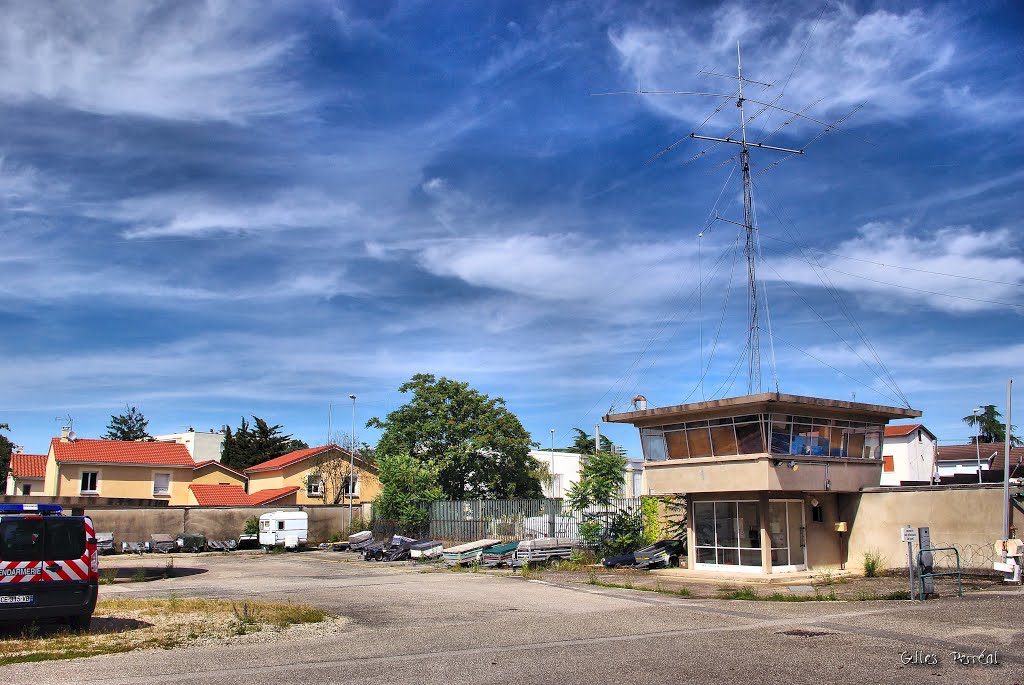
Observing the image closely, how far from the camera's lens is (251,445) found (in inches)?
3199

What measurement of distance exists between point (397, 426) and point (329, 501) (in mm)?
12243

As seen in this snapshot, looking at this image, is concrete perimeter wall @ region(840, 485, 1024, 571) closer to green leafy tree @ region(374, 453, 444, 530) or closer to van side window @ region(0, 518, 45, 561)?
green leafy tree @ region(374, 453, 444, 530)

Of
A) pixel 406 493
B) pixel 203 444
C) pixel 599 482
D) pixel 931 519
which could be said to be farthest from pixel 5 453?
pixel 931 519

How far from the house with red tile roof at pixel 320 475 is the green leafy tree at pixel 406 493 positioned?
15.8 meters

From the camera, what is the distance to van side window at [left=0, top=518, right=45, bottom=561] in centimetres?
1363

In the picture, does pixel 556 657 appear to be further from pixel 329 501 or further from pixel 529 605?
pixel 329 501

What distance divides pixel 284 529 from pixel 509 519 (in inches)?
587

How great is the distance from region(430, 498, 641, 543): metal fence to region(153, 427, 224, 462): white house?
53.2 meters

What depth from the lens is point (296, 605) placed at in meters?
19.0

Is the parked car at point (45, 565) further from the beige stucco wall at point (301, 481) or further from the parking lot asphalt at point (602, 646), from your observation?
the beige stucco wall at point (301, 481)

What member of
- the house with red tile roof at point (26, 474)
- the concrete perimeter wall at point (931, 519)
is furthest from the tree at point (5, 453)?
the concrete perimeter wall at point (931, 519)

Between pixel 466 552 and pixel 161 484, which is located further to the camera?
pixel 161 484

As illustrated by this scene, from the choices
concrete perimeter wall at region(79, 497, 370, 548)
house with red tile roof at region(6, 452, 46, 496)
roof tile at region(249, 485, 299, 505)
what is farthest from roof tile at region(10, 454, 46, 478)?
concrete perimeter wall at region(79, 497, 370, 548)

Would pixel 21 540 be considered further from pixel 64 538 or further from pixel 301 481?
pixel 301 481
